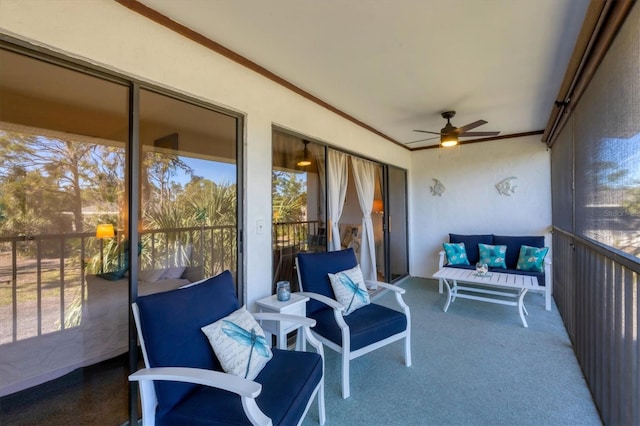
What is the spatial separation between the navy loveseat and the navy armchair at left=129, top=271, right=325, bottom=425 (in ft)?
11.5

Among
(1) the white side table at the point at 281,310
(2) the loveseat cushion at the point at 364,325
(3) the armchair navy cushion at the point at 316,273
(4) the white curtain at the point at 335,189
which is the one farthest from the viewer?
(4) the white curtain at the point at 335,189

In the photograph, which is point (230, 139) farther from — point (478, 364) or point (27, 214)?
point (478, 364)

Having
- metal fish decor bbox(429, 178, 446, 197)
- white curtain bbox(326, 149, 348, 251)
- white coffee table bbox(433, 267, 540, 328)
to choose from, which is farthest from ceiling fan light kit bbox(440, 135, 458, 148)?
metal fish decor bbox(429, 178, 446, 197)

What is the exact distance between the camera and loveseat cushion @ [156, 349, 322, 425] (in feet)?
4.11

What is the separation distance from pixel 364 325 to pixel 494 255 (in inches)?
124

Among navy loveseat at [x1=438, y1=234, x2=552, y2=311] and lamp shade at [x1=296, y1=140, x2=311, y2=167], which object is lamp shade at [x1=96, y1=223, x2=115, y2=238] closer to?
lamp shade at [x1=296, y1=140, x2=311, y2=167]

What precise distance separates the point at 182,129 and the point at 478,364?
3.16 m

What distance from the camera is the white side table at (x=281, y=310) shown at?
201cm

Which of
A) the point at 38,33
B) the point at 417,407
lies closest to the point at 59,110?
the point at 38,33

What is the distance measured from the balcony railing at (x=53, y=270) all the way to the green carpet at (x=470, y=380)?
1.52 m

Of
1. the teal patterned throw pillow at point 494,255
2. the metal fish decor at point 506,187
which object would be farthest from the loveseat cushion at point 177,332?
the metal fish decor at point 506,187

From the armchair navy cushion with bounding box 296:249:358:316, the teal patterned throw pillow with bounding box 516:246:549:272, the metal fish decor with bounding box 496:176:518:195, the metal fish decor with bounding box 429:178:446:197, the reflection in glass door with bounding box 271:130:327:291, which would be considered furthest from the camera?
the metal fish decor with bounding box 429:178:446:197

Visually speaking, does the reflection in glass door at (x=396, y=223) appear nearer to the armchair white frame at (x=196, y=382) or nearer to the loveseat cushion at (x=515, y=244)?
the loveseat cushion at (x=515, y=244)

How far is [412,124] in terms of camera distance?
4.00 m
